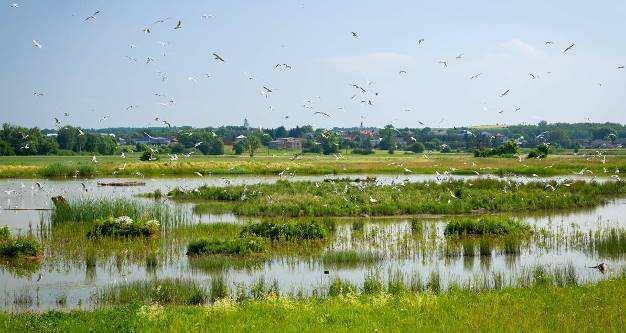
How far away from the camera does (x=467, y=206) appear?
3919cm

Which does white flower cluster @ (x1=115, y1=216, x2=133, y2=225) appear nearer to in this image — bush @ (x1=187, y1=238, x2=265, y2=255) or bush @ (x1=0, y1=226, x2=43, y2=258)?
bush @ (x1=0, y1=226, x2=43, y2=258)

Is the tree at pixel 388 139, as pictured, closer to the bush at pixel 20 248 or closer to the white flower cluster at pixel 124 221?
the white flower cluster at pixel 124 221

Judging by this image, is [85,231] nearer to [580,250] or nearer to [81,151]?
[580,250]

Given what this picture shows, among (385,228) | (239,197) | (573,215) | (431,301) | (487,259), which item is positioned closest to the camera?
(431,301)

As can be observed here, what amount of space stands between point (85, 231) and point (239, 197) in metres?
17.2

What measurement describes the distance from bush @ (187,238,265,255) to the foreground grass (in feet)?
26.7

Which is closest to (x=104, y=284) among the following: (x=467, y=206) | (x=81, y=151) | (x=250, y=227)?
(x=250, y=227)

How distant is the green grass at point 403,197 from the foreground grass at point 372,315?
69.2ft

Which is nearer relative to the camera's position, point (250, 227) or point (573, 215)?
point (250, 227)

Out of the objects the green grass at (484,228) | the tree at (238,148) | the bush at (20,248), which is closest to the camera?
the bush at (20,248)

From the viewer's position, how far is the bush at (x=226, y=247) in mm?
25078

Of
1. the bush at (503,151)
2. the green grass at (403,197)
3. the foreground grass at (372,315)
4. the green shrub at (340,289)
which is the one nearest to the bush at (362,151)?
the bush at (503,151)

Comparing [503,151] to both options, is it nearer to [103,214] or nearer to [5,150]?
[5,150]

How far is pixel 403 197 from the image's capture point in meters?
42.3
